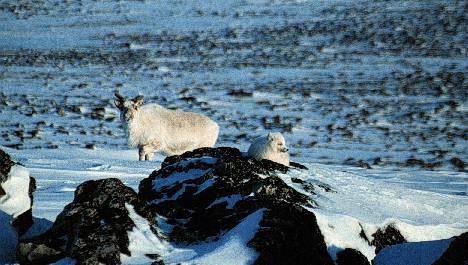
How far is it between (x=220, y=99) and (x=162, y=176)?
1302 cm

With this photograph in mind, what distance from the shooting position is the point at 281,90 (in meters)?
20.4

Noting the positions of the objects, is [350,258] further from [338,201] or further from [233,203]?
[338,201]

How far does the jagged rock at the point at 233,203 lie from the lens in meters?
4.39

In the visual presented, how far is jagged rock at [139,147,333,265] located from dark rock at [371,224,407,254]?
2.18ft

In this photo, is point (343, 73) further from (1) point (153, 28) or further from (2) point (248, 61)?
(1) point (153, 28)

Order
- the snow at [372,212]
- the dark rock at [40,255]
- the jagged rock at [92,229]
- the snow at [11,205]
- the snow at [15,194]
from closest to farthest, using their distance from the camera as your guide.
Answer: the jagged rock at [92,229] → the dark rock at [40,255] → the snow at [11,205] → the snow at [372,212] → the snow at [15,194]

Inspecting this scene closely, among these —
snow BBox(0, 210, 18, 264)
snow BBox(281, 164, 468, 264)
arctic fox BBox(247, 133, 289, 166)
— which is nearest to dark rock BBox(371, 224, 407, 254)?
snow BBox(281, 164, 468, 264)

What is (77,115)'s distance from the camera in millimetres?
16594

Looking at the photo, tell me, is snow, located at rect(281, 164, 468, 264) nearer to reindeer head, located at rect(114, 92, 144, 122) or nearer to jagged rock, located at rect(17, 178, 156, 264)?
jagged rock, located at rect(17, 178, 156, 264)

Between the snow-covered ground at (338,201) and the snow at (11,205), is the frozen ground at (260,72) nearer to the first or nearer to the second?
the snow-covered ground at (338,201)

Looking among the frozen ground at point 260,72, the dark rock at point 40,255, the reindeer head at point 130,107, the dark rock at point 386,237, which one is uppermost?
the dark rock at point 40,255

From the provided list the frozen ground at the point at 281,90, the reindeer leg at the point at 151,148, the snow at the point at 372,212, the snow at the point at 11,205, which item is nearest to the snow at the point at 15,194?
the snow at the point at 11,205

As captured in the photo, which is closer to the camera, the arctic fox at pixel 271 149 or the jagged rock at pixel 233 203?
the jagged rock at pixel 233 203

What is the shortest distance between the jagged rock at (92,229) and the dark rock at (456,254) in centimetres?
184
